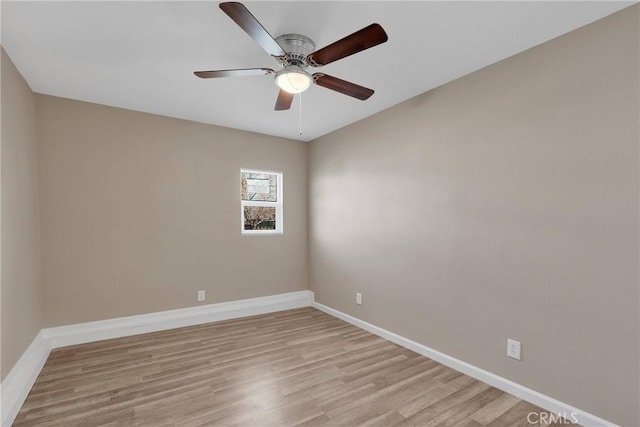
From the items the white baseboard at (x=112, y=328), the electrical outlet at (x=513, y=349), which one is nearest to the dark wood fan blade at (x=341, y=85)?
the electrical outlet at (x=513, y=349)

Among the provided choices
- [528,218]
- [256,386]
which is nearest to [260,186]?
[256,386]

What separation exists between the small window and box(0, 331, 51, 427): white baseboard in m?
2.25

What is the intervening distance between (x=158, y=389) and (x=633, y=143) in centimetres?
349

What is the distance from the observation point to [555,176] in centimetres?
204

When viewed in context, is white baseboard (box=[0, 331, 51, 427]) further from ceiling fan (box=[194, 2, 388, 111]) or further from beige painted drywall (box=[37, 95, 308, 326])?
ceiling fan (box=[194, 2, 388, 111])

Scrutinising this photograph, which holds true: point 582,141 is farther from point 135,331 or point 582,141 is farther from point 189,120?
point 135,331

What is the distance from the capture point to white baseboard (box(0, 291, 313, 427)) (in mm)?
2041

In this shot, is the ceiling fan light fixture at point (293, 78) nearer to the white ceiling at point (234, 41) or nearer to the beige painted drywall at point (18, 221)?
the white ceiling at point (234, 41)

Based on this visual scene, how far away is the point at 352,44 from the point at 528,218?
66.8 inches

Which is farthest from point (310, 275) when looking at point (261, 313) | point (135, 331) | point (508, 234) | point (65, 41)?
point (65, 41)

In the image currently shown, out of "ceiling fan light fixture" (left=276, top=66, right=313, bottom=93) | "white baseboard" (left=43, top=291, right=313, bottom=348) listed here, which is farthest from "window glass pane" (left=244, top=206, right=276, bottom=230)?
"ceiling fan light fixture" (left=276, top=66, right=313, bottom=93)

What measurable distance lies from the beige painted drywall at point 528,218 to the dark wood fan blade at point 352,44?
106 centimetres

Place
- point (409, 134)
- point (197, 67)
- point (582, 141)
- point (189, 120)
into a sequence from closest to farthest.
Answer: point (582, 141)
point (197, 67)
point (409, 134)
point (189, 120)

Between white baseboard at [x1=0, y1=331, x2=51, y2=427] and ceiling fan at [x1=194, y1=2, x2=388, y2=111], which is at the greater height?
ceiling fan at [x1=194, y1=2, x2=388, y2=111]
